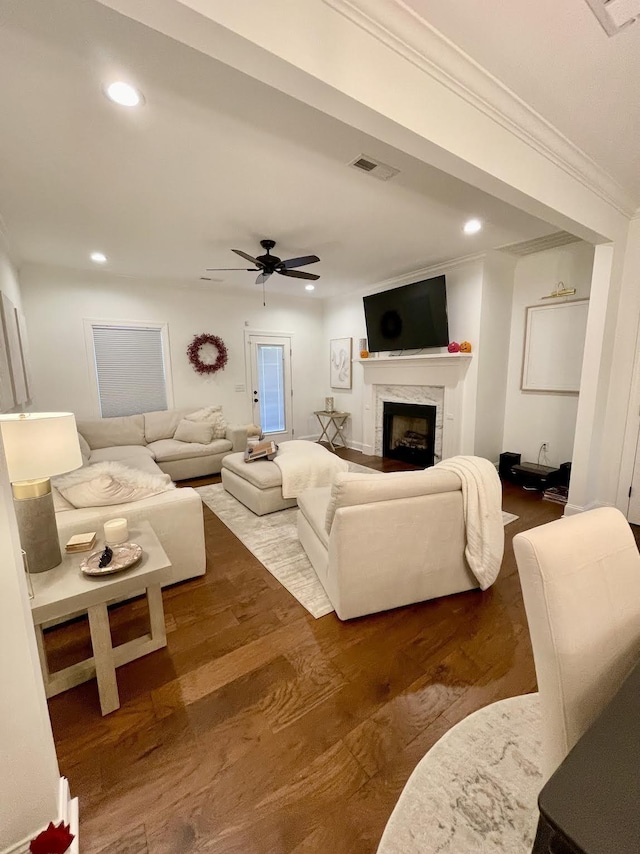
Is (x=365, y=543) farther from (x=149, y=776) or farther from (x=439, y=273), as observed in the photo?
(x=439, y=273)

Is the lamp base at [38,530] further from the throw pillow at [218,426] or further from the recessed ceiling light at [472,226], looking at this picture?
the recessed ceiling light at [472,226]

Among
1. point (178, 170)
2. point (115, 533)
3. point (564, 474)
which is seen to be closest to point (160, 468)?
point (115, 533)

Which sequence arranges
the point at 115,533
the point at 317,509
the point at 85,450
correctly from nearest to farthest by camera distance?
1. the point at 115,533
2. the point at 317,509
3. the point at 85,450

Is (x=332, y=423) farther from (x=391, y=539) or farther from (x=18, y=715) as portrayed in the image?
(x=18, y=715)

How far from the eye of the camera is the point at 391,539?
1.91 meters

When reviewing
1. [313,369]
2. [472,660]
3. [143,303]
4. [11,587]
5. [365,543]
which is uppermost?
[143,303]

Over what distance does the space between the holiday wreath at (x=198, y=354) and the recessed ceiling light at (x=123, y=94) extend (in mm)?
3835

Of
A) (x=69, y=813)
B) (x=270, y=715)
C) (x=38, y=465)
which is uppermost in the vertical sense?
(x=38, y=465)

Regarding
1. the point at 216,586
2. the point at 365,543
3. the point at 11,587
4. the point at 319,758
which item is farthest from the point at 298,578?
the point at 11,587

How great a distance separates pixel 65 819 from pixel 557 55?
333 cm

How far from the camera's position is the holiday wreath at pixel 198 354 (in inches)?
214

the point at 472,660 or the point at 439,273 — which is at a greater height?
the point at 439,273

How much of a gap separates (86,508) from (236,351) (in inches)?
163

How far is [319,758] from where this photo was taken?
4.22 ft
